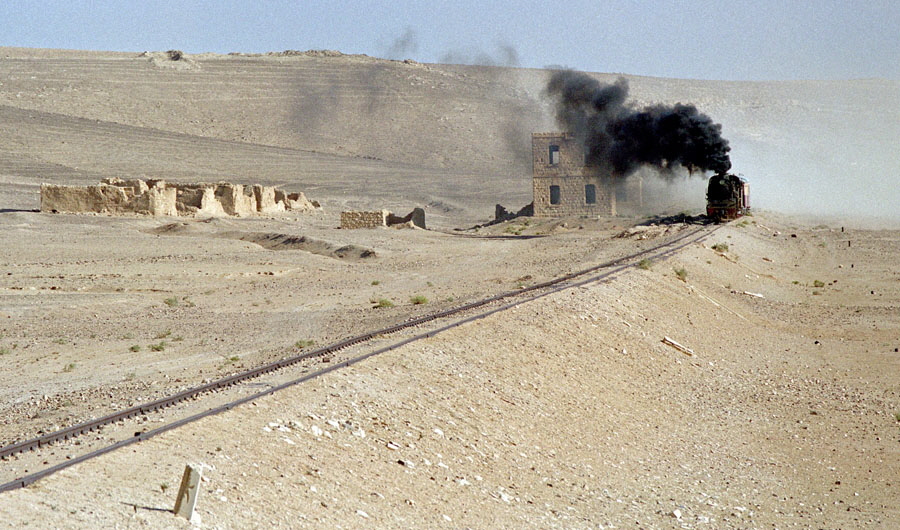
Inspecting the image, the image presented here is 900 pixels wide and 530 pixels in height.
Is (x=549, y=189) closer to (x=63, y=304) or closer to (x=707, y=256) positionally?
(x=707, y=256)

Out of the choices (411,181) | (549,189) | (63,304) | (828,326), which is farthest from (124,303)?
(411,181)

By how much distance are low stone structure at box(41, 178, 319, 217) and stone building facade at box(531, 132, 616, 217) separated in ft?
50.2

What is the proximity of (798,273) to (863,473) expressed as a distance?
22824 mm

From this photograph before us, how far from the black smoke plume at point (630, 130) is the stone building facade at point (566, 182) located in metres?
0.77

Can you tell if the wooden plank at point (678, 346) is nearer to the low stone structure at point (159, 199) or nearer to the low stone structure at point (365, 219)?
the low stone structure at point (159, 199)

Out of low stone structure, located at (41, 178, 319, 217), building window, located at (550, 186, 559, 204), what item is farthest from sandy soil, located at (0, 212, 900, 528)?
building window, located at (550, 186, 559, 204)

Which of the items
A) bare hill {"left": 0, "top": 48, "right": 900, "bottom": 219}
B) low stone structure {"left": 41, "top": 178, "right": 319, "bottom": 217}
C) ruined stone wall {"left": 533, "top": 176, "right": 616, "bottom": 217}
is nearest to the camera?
low stone structure {"left": 41, "top": 178, "right": 319, "bottom": 217}

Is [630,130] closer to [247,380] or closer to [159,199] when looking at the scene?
[159,199]

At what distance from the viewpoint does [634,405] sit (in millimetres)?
13789

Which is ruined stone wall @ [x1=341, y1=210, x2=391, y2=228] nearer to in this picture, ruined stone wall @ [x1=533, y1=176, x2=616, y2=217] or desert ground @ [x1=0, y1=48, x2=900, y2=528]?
desert ground @ [x1=0, y1=48, x2=900, y2=528]

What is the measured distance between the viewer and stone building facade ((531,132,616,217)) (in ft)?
185

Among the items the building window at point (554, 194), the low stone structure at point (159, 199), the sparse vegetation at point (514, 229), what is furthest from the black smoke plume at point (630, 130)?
the low stone structure at point (159, 199)

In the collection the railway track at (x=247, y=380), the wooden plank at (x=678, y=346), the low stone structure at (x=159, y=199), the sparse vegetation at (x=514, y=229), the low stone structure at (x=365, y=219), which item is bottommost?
the sparse vegetation at (x=514, y=229)

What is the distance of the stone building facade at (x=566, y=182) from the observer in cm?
5634
